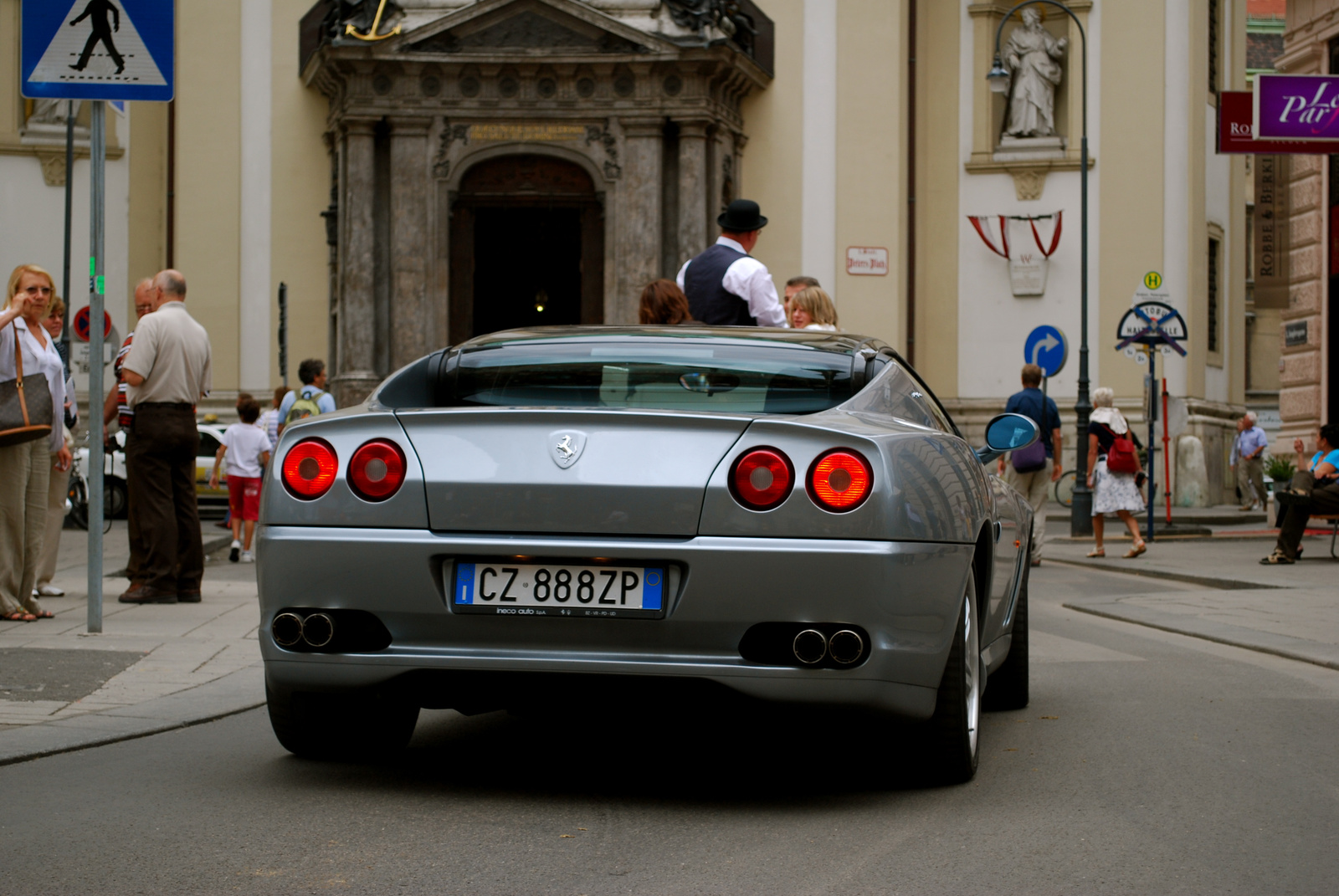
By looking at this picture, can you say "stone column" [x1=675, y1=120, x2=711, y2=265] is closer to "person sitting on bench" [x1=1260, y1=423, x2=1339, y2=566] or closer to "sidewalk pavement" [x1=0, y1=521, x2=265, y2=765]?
"person sitting on bench" [x1=1260, y1=423, x2=1339, y2=566]

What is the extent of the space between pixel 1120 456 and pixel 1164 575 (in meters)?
2.73

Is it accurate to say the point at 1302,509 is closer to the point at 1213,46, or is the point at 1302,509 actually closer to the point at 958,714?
the point at 958,714

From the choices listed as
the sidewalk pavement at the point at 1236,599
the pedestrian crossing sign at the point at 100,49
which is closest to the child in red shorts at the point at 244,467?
the sidewalk pavement at the point at 1236,599

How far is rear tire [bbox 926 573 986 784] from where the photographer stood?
5090mm

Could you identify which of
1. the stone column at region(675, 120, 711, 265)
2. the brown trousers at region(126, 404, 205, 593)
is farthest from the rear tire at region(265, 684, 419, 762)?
the stone column at region(675, 120, 711, 265)

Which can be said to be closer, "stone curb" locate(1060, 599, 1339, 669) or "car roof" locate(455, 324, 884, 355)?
"car roof" locate(455, 324, 884, 355)

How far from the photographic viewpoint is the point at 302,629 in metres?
4.94

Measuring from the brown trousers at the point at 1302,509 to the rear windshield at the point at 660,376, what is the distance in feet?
39.8

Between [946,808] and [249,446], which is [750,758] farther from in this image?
[249,446]

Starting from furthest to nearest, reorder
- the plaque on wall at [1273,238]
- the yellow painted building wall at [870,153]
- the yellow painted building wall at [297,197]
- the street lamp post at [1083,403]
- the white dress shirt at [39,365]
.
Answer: the yellow painted building wall at [297,197], the yellow painted building wall at [870,153], the plaque on wall at [1273,238], the street lamp post at [1083,403], the white dress shirt at [39,365]

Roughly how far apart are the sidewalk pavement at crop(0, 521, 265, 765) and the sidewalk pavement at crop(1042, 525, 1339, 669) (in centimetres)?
531

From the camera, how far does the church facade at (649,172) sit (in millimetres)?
28547

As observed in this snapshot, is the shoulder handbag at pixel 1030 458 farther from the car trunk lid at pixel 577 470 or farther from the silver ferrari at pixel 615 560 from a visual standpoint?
the car trunk lid at pixel 577 470

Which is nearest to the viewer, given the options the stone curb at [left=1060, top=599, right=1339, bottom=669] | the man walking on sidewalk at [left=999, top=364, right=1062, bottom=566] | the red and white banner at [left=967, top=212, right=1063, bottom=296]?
the stone curb at [left=1060, top=599, right=1339, bottom=669]
